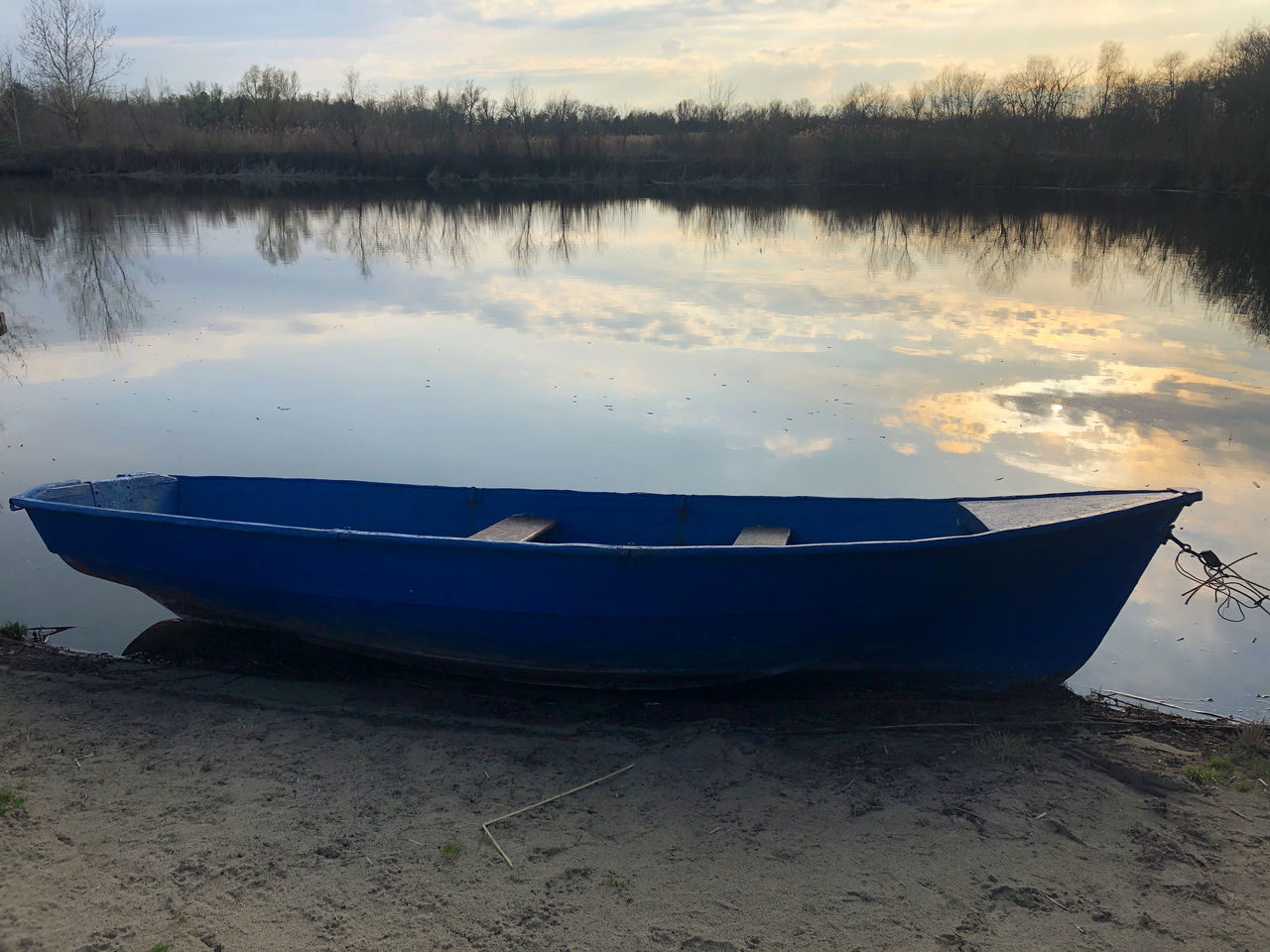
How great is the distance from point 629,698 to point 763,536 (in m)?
1.10

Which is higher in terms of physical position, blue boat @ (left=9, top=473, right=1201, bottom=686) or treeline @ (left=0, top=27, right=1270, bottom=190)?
treeline @ (left=0, top=27, right=1270, bottom=190)

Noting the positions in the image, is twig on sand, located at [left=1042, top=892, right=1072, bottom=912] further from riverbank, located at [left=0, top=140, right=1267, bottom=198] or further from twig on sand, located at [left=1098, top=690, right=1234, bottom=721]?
riverbank, located at [left=0, top=140, right=1267, bottom=198]

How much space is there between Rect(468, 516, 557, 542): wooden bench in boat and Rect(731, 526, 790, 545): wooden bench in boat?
1.08m

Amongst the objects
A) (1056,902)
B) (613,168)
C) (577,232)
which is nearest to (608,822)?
(1056,902)

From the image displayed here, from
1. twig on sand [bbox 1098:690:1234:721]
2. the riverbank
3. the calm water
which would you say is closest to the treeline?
the riverbank

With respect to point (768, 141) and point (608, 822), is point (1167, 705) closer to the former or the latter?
point (608, 822)

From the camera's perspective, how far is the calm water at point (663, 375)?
7.28m

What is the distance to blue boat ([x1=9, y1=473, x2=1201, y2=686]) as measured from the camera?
434 centimetres

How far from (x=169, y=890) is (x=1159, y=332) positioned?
13.8 metres

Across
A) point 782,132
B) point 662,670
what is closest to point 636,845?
point 662,670

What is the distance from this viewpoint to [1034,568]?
14.5 ft

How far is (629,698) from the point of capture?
4.80 metres

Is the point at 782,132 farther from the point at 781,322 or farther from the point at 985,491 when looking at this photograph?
the point at 985,491

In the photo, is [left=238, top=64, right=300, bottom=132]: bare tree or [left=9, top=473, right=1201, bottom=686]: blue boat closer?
[left=9, top=473, right=1201, bottom=686]: blue boat
